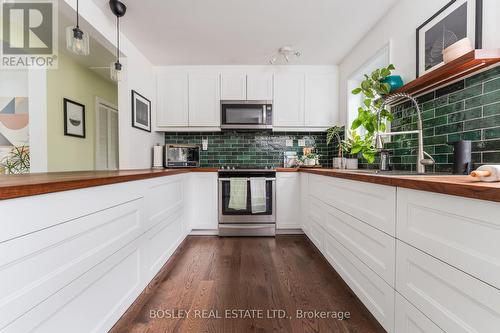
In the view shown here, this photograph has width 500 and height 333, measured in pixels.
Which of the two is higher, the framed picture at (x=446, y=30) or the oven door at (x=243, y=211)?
the framed picture at (x=446, y=30)

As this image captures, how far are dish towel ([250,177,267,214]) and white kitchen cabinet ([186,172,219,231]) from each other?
48 cm

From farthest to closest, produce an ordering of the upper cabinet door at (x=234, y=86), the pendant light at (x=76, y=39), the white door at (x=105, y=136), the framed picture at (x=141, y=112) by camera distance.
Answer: the white door at (x=105, y=136) < the upper cabinet door at (x=234, y=86) < the framed picture at (x=141, y=112) < the pendant light at (x=76, y=39)

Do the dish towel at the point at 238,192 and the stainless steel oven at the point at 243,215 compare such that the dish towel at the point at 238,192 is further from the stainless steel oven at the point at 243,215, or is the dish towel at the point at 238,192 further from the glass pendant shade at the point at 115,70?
the glass pendant shade at the point at 115,70

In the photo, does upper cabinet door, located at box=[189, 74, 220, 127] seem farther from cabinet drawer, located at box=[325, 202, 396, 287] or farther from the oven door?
cabinet drawer, located at box=[325, 202, 396, 287]

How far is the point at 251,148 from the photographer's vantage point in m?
3.36

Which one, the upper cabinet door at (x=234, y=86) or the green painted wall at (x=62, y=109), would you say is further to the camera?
the upper cabinet door at (x=234, y=86)

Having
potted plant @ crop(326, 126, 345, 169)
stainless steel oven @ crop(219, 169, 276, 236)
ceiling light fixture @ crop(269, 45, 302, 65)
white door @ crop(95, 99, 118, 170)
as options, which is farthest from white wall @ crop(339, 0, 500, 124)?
white door @ crop(95, 99, 118, 170)

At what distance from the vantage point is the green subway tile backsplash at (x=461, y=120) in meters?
1.17

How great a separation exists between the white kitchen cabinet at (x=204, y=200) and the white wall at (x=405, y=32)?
220 centimetres

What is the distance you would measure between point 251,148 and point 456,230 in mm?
2766

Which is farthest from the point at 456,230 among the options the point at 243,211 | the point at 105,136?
the point at 105,136

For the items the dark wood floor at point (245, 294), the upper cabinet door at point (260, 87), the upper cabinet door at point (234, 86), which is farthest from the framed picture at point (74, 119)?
the upper cabinet door at point (260, 87)

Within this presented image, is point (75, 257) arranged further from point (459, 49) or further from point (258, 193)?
point (459, 49)

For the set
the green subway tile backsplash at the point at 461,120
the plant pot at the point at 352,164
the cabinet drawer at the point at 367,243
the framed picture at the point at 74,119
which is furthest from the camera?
the framed picture at the point at 74,119
